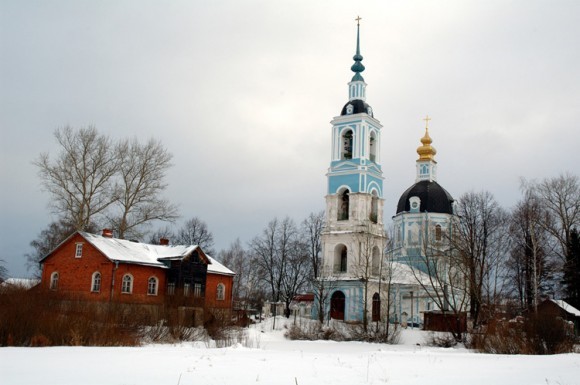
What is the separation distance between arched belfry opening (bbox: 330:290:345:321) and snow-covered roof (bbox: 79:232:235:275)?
881 centimetres

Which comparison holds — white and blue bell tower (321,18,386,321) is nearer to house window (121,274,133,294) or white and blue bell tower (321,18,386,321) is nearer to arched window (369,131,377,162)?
arched window (369,131,377,162)

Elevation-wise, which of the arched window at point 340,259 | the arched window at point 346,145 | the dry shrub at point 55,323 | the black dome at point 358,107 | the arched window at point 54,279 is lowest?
the dry shrub at point 55,323

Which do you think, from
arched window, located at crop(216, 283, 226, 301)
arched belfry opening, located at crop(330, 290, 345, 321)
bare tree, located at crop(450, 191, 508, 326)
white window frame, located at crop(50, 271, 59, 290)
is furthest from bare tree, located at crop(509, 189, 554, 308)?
white window frame, located at crop(50, 271, 59, 290)

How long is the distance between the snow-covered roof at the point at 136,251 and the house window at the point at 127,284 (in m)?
0.95

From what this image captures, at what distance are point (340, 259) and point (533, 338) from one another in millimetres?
22621

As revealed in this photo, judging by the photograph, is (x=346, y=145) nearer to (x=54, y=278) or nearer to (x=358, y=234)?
(x=358, y=234)

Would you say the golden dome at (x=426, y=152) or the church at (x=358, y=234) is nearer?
the church at (x=358, y=234)

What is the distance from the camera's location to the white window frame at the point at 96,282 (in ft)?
106

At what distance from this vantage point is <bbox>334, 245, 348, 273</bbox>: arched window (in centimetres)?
4309

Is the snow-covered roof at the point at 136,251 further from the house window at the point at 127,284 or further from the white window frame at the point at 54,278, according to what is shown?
the white window frame at the point at 54,278

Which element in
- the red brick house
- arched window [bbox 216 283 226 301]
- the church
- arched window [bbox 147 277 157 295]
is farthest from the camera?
the church

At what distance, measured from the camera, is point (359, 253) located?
39844 mm

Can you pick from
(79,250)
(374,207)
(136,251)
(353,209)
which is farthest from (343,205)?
(79,250)

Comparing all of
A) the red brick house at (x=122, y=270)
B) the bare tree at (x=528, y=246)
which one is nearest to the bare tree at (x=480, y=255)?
the bare tree at (x=528, y=246)
